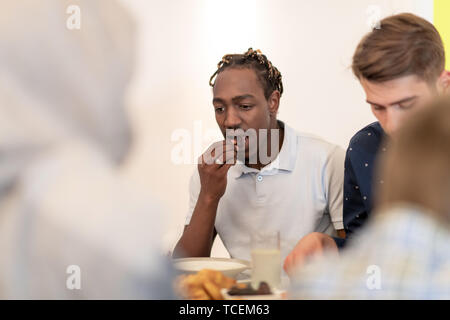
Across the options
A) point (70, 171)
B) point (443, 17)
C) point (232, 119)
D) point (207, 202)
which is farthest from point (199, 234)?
point (443, 17)

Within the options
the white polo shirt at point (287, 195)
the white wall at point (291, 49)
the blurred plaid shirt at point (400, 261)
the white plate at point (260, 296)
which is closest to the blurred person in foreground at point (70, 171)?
the blurred plaid shirt at point (400, 261)

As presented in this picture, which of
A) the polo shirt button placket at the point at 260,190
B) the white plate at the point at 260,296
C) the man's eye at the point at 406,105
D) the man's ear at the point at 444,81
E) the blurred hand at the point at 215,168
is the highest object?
the man's ear at the point at 444,81

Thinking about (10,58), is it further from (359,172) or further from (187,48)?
(187,48)

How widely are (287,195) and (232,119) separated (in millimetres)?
269

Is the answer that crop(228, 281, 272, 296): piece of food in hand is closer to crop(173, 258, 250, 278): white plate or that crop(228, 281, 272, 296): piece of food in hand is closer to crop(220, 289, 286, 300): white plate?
crop(220, 289, 286, 300): white plate

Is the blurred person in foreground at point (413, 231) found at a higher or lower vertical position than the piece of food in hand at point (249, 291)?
higher

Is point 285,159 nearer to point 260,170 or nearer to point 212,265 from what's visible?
point 260,170

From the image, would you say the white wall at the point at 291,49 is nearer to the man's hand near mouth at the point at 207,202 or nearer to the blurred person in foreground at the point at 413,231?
the man's hand near mouth at the point at 207,202

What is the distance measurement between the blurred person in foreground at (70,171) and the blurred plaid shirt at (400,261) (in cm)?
17

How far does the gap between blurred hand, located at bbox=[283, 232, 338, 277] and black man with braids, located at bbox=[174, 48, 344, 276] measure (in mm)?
346

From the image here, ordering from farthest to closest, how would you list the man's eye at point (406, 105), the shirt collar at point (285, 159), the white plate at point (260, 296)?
the shirt collar at point (285, 159), the man's eye at point (406, 105), the white plate at point (260, 296)

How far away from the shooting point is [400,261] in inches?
15.8

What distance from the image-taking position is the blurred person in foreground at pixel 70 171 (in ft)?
0.97
